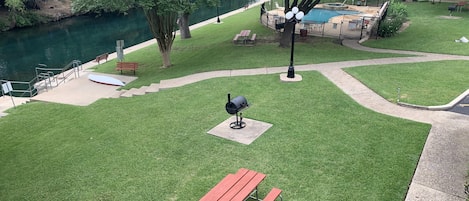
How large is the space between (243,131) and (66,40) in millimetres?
38686

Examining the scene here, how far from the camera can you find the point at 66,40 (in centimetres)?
4278

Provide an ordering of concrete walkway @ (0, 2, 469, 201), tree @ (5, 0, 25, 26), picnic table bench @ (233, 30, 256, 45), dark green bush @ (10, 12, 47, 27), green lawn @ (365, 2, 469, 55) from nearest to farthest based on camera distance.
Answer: concrete walkway @ (0, 2, 469, 201) < green lawn @ (365, 2, 469, 55) < picnic table bench @ (233, 30, 256, 45) < tree @ (5, 0, 25, 26) < dark green bush @ (10, 12, 47, 27)

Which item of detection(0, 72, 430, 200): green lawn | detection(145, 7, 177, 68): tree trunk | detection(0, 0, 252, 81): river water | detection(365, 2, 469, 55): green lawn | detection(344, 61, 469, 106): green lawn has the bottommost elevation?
detection(0, 0, 252, 81): river water

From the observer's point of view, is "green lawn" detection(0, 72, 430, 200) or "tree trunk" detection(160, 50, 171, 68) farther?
"tree trunk" detection(160, 50, 171, 68)

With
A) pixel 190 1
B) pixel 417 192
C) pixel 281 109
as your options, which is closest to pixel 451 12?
pixel 190 1

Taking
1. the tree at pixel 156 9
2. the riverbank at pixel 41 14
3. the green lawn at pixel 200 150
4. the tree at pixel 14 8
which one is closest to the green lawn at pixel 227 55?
the tree at pixel 156 9

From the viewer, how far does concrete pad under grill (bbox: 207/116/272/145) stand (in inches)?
416

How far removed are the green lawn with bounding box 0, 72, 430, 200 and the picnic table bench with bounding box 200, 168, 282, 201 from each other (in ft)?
Result: 2.04

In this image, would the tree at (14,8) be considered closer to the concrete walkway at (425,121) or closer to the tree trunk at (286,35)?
the concrete walkway at (425,121)

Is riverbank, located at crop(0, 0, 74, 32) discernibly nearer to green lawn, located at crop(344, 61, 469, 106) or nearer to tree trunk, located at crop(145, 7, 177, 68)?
tree trunk, located at crop(145, 7, 177, 68)

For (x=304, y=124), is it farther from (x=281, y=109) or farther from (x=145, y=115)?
(x=145, y=115)

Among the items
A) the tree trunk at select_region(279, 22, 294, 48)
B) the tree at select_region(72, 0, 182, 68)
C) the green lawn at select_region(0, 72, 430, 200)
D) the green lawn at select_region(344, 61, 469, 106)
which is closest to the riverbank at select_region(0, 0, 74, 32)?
the tree at select_region(72, 0, 182, 68)

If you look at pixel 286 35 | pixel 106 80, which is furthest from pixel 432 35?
pixel 106 80

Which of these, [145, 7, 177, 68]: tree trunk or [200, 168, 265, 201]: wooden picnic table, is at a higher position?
[145, 7, 177, 68]: tree trunk
